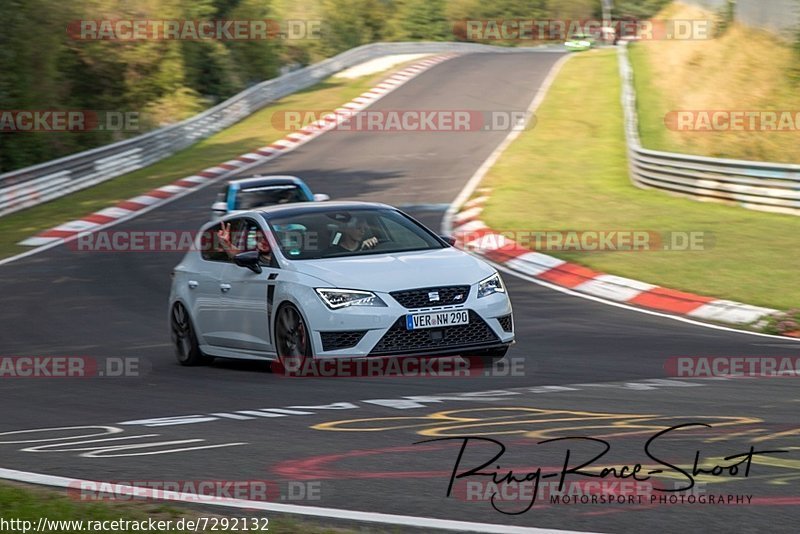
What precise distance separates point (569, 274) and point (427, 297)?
7.47m

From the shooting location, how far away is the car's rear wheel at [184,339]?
1244cm

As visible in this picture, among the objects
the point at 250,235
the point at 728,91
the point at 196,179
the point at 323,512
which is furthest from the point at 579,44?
the point at 323,512

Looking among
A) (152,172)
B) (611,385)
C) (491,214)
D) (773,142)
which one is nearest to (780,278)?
(611,385)

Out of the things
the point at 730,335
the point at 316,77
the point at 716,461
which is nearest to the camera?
the point at 716,461

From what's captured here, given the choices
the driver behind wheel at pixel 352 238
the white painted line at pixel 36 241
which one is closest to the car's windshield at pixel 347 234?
the driver behind wheel at pixel 352 238

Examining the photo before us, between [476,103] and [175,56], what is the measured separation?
406 inches

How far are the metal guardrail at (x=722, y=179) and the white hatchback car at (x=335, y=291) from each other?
38.0 feet

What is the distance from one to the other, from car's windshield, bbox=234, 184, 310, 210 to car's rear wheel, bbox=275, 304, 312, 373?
874 cm

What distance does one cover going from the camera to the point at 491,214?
23.8m

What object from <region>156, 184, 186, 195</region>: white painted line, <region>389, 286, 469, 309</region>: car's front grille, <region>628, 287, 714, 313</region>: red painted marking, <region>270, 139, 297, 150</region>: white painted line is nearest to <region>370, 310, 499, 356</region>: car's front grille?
<region>389, 286, 469, 309</region>: car's front grille

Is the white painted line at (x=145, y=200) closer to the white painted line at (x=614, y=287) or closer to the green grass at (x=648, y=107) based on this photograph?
the green grass at (x=648, y=107)

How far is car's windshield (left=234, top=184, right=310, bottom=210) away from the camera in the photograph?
64.1 ft

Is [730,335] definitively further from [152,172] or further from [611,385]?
[152,172]

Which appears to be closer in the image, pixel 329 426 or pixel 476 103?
pixel 329 426
